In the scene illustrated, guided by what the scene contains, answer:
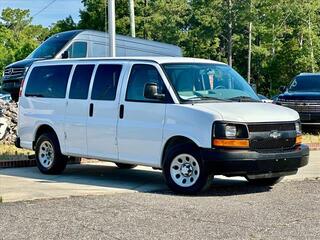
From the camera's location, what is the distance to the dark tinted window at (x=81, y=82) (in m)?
10.8

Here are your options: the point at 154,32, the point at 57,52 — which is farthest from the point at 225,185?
the point at 154,32

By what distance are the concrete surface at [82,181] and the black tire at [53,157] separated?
0.16 meters

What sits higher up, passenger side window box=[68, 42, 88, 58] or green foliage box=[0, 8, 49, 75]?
green foliage box=[0, 8, 49, 75]

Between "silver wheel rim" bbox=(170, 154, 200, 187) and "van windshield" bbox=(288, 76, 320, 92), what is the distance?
10.9 meters

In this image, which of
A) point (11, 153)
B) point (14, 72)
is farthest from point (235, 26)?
point (11, 153)

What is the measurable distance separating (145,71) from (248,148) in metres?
2.17

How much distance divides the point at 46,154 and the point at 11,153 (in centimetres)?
257

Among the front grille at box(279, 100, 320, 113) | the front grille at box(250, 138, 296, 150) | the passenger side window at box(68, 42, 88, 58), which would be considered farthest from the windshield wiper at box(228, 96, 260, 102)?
the passenger side window at box(68, 42, 88, 58)

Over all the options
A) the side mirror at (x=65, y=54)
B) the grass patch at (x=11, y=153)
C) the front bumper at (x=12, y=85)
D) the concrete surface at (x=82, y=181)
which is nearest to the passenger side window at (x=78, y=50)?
the side mirror at (x=65, y=54)

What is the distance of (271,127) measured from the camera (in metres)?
9.12

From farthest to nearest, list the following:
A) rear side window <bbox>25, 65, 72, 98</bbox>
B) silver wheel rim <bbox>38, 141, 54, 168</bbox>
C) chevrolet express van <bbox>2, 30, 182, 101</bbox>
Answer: chevrolet express van <bbox>2, 30, 182, 101</bbox> → silver wheel rim <bbox>38, 141, 54, 168</bbox> → rear side window <bbox>25, 65, 72, 98</bbox>

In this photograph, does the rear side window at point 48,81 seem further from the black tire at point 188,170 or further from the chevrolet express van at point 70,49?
the chevrolet express van at point 70,49

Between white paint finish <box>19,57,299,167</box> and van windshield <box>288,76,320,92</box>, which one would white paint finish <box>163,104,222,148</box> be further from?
van windshield <box>288,76,320,92</box>

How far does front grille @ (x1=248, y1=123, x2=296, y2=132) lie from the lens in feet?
29.4
